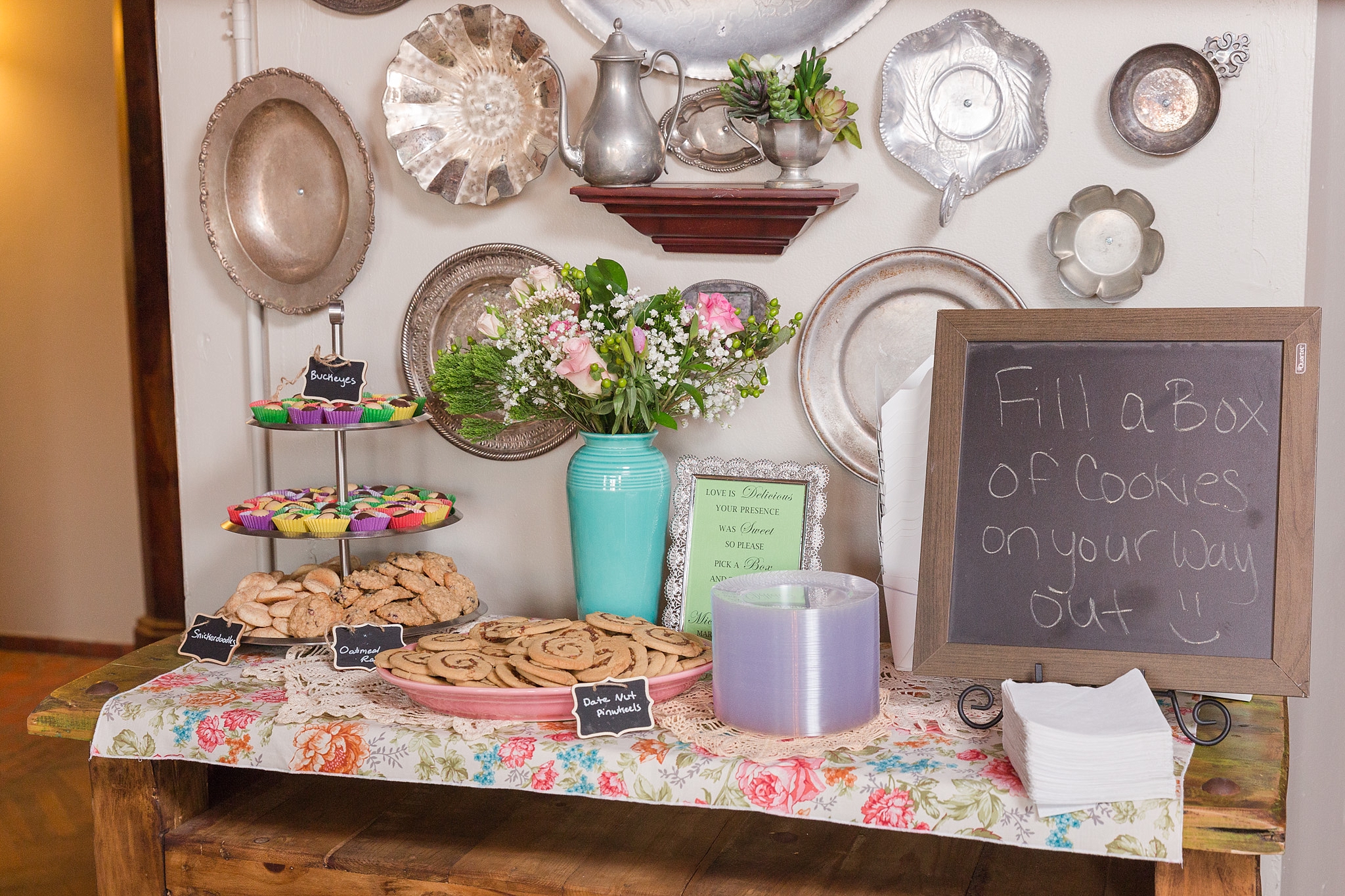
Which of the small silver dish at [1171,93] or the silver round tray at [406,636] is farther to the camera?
the silver round tray at [406,636]

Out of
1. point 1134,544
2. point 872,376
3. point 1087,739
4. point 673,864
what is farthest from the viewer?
point 872,376

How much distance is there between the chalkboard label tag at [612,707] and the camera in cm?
129

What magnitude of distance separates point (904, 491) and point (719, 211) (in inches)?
18.3

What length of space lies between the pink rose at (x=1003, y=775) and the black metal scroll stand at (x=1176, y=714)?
0.06m

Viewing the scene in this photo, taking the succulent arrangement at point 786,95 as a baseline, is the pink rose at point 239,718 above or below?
below

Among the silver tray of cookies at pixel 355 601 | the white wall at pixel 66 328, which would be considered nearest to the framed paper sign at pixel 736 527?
the silver tray of cookies at pixel 355 601

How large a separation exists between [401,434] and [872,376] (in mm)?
794

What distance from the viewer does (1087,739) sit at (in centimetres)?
110

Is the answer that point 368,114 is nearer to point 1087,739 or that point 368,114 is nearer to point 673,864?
point 673,864

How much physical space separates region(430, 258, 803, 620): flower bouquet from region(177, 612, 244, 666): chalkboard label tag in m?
0.44

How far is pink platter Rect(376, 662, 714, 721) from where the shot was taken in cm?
133

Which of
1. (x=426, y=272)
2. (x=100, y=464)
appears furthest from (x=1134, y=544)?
(x=100, y=464)

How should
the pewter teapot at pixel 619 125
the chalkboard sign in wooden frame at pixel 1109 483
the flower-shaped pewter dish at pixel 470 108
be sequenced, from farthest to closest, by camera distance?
1. the flower-shaped pewter dish at pixel 470 108
2. the pewter teapot at pixel 619 125
3. the chalkboard sign in wooden frame at pixel 1109 483

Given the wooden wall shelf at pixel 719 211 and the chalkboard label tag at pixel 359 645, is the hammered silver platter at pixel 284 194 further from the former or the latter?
the chalkboard label tag at pixel 359 645
